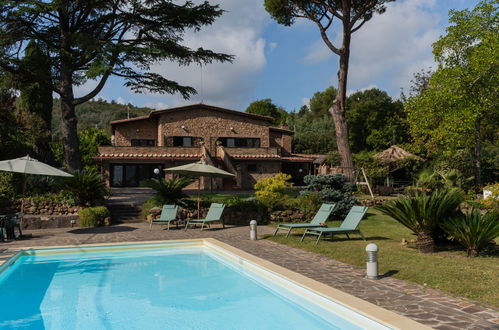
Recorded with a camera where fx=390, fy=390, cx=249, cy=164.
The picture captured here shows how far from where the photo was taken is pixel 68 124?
21750 mm

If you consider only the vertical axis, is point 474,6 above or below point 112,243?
above

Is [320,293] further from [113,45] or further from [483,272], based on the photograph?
[113,45]

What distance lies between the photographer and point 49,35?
71.1 feet

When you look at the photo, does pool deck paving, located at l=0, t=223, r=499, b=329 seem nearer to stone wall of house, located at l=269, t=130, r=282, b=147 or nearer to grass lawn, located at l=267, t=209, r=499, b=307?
grass lawn, located at l=267, t=209, r=499, b=307

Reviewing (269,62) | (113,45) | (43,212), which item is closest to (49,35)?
(113,45)

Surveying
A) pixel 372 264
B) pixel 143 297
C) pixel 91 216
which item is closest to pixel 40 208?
pixel 91 216

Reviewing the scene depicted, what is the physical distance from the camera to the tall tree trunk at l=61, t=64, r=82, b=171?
2169cm

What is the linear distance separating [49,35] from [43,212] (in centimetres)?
1082

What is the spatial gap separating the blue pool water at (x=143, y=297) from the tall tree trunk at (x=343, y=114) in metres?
13.5

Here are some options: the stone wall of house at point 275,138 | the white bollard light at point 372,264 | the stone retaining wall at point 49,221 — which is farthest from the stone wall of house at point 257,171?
the white bollard light at point 372,264

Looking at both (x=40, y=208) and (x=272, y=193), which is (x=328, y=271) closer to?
(x=272, y=193)

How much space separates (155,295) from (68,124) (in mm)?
17315

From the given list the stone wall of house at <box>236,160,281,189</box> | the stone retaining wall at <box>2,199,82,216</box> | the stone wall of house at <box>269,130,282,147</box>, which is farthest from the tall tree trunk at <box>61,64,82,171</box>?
the stone wall of house at <box>269,130,282,147</box>

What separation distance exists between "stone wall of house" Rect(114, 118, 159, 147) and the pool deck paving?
62.5 feet
